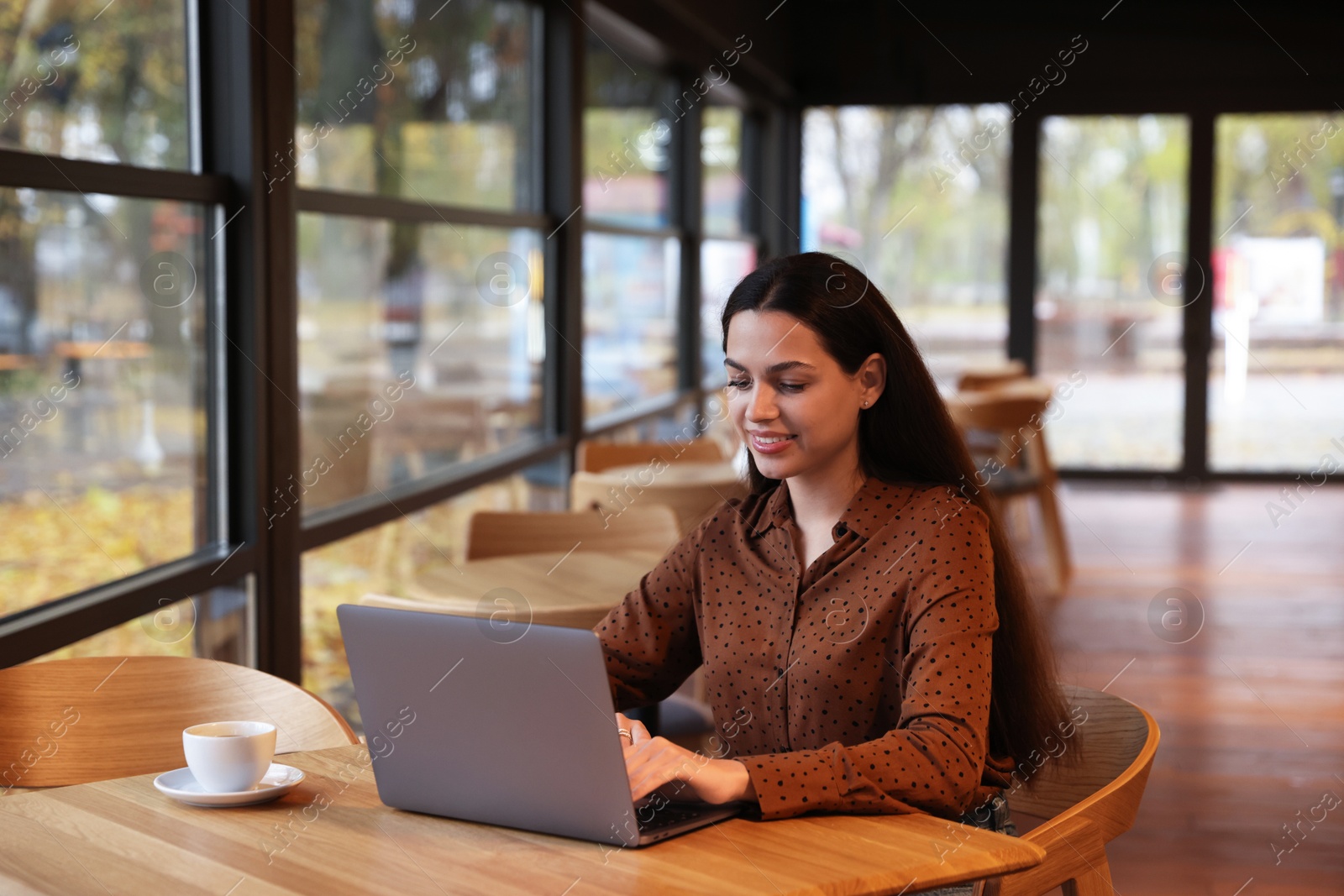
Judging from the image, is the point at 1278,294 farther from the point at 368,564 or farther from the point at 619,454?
the point at 368,564

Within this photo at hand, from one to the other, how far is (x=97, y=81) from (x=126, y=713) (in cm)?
136

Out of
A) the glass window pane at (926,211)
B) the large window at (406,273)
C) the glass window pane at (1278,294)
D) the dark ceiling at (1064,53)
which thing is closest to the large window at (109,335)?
the large window at (406,273)

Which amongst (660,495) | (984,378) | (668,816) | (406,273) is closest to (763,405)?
(668,816)

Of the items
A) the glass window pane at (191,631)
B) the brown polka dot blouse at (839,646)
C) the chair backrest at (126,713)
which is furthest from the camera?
the glass window pane at (191,631)

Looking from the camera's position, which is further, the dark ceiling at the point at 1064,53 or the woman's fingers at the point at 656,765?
the dark ceiling at the point at 1064,53

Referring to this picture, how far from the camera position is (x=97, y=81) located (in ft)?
8.39

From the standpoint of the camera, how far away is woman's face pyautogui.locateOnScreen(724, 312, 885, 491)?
5.09 ft

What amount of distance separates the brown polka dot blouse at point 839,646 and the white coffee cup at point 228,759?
0.48m

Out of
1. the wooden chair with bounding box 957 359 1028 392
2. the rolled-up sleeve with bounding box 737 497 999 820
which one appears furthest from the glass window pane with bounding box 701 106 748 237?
the rolled-up sleeve with bounding box 737 497 999 820

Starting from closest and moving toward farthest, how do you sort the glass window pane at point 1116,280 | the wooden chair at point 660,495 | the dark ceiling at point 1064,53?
1. the wooden chair at point 660,495
2. the dark ceiling at point 1064,53
3. the glass window pane at point 1116,280

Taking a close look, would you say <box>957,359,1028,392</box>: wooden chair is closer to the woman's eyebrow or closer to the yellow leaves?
the yellow leaves

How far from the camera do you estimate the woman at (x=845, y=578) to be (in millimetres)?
1467

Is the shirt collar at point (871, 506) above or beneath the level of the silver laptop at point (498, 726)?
above

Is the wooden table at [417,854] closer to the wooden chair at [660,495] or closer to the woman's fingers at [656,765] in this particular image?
the woman's fingers at [656,765]
